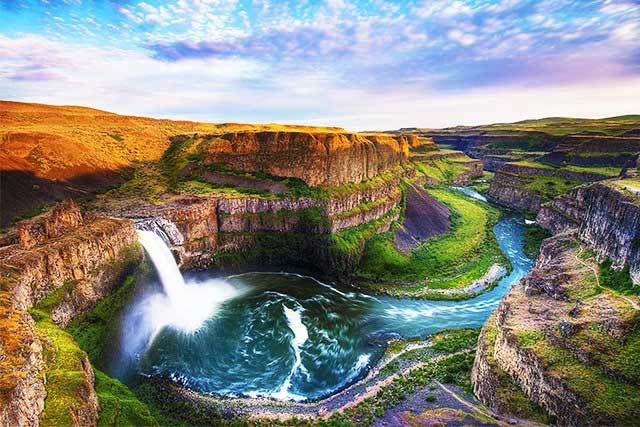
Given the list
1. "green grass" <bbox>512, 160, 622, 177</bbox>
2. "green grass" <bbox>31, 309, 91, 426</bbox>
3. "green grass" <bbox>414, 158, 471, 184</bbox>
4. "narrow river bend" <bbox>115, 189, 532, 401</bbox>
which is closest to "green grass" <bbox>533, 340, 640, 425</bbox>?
"narrow river bend" <bbox>115, 189, 532, 401</bbox>

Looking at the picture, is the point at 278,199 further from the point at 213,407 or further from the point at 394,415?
the point at 394,415

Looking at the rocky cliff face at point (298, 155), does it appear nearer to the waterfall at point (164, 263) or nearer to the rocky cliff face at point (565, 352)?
the waterfall at point (164, 263)

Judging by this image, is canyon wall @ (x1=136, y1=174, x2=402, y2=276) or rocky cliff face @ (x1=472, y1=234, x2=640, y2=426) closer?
rocky cliff face @ (x1=472, y1=234, x2=640, y2=426)

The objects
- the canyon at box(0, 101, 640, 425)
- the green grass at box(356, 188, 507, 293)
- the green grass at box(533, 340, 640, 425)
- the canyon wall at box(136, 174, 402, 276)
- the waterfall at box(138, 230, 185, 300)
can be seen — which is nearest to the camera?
the green grass at box(533, 340, 640, 425)

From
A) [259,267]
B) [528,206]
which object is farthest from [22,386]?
[528,206]

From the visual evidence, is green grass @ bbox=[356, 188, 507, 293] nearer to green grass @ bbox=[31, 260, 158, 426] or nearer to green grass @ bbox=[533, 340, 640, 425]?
green grass @ bbox=[533, 340, 640, 425]

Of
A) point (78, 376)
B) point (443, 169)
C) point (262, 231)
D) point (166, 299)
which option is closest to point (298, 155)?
point (262, 231)

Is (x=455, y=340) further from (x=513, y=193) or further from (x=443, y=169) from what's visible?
(x=443, y=169)
